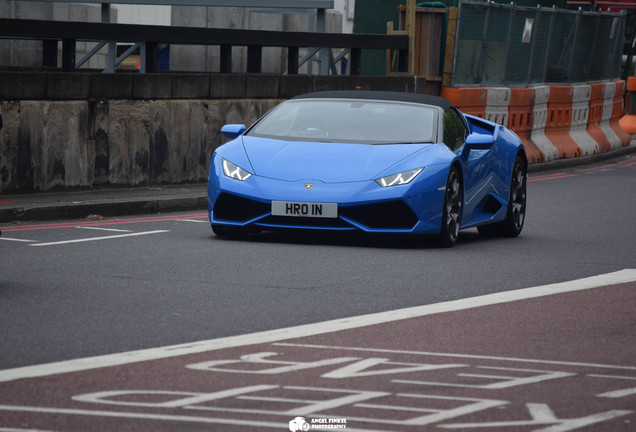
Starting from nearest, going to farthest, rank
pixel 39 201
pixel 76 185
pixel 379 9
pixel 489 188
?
1. pixel 489 188
2. pixel 39 201
3. pixel 76 185
4. pixel 379 9

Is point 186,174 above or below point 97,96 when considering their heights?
below

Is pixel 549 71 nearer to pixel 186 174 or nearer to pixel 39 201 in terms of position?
pixel 186 174

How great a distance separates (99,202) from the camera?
13.5 meters

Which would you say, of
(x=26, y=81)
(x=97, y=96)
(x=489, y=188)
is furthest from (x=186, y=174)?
(x=489, y=188)

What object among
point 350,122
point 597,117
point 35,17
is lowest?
point 597,117

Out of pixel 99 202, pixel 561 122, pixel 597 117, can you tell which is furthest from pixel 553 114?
pixel 99 202

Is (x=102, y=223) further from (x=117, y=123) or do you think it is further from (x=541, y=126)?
(x=541, y=126)

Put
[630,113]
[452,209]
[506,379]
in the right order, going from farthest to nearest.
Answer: [630,113] → [452,209] → [506,379]

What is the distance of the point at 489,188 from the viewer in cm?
1238

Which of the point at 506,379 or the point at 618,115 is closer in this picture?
the point at 506,379

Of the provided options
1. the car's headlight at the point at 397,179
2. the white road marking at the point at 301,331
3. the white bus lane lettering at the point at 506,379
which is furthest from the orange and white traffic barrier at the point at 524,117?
the white bus lane lettering at the point at 506,379

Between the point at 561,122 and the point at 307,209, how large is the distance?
15010 mm

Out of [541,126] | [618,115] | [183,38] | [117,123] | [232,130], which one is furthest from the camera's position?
[618,115]

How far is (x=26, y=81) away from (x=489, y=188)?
489 centimetres
